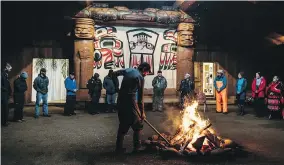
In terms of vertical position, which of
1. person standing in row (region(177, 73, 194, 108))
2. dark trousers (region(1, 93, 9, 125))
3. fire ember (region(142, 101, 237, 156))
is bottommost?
fire ember (region(142, 101, 237, 156))

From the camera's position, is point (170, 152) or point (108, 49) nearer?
point (170, 152)

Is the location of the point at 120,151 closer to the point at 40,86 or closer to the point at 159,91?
the point at 40,86

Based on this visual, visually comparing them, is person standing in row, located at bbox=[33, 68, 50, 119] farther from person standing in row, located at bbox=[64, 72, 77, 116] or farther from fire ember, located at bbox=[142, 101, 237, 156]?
fire ember, located at bbox=[142, 101, 237, 156]

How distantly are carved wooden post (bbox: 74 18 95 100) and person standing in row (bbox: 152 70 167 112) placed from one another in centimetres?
348

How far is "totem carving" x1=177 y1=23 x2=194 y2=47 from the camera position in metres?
14.3

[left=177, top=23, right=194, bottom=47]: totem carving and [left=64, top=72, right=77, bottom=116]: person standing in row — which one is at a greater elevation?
[left=177, top=23, right=194, bottom=47]: totem carving

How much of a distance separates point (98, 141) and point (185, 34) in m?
9.12

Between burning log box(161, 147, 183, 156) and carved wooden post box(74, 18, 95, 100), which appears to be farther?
carved wooden post box(74, 18, 95, 100)

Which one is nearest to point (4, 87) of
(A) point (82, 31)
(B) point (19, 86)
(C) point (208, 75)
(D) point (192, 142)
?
(B) point (19, 86)

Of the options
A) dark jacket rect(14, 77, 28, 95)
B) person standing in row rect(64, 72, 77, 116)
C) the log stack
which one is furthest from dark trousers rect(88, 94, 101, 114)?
the log stack

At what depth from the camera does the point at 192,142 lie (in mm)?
5926

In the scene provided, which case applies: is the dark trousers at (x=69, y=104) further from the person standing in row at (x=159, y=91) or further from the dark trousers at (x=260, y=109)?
the dark trousers at (x=260, y=109)

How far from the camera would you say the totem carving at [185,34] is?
563 inches

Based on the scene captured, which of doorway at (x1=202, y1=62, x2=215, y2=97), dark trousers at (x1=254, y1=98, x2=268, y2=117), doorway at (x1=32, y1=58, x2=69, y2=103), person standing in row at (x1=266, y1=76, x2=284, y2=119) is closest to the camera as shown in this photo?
person standing in row at (x1=266, y1=76, x2=284, y2=119)
